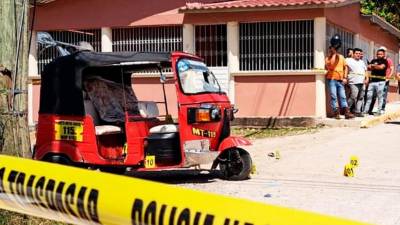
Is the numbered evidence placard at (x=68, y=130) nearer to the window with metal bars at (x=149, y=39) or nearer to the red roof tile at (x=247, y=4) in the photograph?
the red roof tile at (x=247, y=4)

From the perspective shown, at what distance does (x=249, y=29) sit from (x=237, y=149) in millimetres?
7363

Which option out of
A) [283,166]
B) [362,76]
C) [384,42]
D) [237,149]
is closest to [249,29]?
[362,76]

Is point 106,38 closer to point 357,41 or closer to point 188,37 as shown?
point 188,37

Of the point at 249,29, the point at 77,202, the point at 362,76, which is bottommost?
the point at 77,202

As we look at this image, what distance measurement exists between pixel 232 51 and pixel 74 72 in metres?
7.55

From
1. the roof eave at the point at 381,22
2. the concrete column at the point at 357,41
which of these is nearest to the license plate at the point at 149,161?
the concrete column at the point at 357,41

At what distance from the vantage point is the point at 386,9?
96.1 ft

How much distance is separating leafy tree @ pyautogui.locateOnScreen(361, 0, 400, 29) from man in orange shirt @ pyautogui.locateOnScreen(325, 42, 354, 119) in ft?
46.9

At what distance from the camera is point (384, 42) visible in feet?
81.8

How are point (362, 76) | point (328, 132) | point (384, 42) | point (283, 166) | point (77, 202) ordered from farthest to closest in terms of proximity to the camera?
point (384, 42)
point (362, 76)
point (328, 132)
point (283, 166)
point (77, 202)

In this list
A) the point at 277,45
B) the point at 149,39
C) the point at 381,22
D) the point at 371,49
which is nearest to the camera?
the point at 277,45

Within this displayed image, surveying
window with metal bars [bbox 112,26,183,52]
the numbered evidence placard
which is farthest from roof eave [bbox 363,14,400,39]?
the numbered evidence placard

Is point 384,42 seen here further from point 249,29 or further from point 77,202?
point 77,202

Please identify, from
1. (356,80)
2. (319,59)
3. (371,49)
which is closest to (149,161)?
(319,59)
